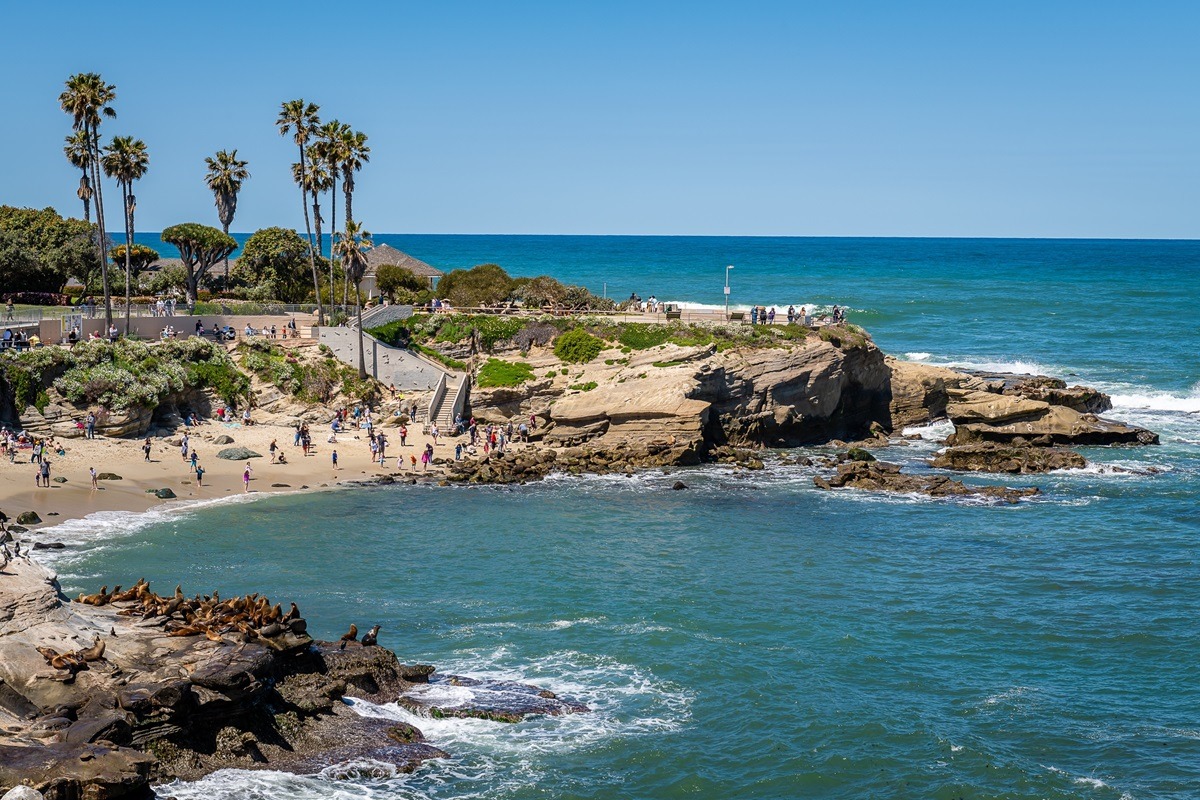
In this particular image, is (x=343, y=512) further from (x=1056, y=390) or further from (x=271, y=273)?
(x=1056, y=390)

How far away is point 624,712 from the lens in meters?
26.2

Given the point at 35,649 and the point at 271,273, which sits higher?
the point at 271,273

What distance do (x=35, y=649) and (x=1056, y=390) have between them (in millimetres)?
52322

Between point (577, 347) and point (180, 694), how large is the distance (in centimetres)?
3931

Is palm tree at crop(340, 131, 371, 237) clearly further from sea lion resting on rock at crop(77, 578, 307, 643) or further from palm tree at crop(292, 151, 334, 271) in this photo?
sea lion resting on rock at crop(77, 578, 307, 643)

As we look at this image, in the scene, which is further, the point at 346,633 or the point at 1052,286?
the point at 1052,286

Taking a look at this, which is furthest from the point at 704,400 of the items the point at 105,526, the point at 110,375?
the point at 110,375

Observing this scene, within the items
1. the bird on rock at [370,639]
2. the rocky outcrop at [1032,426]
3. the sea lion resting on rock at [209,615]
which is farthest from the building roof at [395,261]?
the sea lion resting on rock at [209,615]

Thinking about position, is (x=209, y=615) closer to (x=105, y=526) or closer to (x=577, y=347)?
(x=105, y=526)

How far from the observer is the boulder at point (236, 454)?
48719 millimetres

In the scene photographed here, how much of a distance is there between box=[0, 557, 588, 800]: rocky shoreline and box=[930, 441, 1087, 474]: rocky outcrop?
1195 inches

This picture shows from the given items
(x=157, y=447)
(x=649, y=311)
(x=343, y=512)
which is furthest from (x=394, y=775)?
(x=649, y=311)

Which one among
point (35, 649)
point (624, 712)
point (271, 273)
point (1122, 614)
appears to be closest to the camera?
point (35, 649)

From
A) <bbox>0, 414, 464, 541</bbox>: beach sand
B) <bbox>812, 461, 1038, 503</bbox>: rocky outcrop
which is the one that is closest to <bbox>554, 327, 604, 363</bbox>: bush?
<bbox>0, 414, 464, 541</bbox>: beach sand
